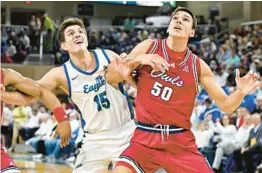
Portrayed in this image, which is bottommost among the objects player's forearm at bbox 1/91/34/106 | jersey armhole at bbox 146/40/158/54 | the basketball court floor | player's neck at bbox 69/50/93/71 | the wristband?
the basketball court floor

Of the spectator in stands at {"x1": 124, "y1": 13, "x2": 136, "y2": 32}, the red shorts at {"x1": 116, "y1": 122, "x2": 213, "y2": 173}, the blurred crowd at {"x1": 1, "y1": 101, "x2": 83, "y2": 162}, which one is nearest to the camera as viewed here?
the red shorts at {"x1": 116, "y1": 122, "x2": 213, "y2": 173}

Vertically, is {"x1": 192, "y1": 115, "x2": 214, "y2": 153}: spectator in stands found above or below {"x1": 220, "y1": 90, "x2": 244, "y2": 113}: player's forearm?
below

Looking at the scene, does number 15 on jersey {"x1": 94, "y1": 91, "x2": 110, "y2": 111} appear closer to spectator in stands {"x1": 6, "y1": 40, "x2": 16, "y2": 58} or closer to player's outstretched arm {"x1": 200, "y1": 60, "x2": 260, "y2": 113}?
player's outstretched arm {"x1": 200, "y1": 60, "x2": 260, "y2": 113}

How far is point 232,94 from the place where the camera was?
17.6 ft

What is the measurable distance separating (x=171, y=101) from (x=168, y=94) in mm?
69

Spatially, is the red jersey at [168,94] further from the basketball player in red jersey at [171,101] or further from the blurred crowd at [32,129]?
the blurred crowd at [32,129]

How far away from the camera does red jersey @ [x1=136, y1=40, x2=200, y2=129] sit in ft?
17.8

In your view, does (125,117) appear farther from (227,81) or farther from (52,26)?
(52,26)

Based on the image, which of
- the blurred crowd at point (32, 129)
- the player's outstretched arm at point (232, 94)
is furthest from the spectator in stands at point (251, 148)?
the blurred crowd at point (32, 129)

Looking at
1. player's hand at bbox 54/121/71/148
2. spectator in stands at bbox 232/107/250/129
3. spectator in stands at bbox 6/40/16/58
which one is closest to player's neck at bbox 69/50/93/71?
player's hand at bbox 54/121/71/148

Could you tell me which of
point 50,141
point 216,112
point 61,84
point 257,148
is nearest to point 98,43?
point 50,141

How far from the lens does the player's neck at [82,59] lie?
6.11 meters

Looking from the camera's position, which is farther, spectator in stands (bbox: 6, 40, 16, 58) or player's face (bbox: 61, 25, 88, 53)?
spectator in stands (bbox: 6, 40, 16, 58)

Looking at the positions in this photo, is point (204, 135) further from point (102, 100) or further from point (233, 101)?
point (233, 101)
